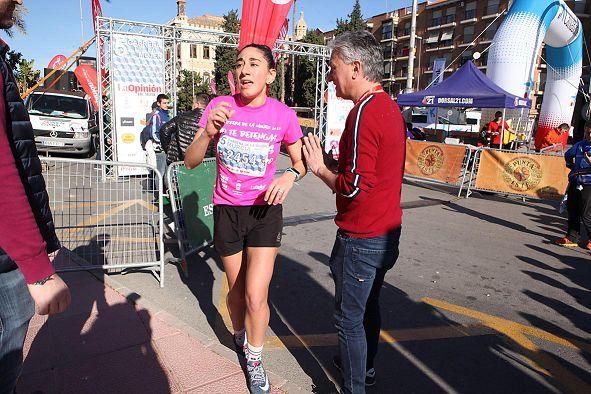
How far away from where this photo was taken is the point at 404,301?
4.03m

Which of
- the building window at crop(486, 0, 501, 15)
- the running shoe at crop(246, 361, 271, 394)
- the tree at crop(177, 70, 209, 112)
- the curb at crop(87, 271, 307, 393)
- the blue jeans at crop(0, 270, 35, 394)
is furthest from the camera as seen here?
the building window at crop(486, 0, 501, 15)

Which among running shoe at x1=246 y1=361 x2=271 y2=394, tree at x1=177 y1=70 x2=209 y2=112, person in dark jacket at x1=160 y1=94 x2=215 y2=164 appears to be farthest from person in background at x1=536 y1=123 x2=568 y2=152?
tree at x1=177 y1=70 x2=209 y2=112

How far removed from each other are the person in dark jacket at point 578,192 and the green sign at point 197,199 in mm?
5152

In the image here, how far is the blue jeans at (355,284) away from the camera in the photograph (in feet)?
7.07

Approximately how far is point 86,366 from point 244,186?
1.62 m

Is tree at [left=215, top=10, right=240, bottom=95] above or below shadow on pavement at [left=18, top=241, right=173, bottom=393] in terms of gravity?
above

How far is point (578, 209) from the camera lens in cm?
598

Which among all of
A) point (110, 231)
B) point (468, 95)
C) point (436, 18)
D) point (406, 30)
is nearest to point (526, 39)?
point (468, 95)

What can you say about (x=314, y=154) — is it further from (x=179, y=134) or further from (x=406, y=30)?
(x=406, y=30)

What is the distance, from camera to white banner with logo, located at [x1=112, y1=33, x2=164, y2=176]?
9703 millimetres

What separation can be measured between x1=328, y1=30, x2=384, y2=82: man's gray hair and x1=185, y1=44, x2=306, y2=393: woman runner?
59cm

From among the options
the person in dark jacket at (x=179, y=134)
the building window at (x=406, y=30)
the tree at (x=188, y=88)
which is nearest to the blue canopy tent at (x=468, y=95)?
the person in dark jacket at (x=179, y=134)

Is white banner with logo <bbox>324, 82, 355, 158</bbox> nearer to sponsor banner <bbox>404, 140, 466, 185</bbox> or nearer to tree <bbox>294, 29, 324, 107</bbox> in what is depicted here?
sponsor banner <bbox>404, 140, 466, 185</bbox>

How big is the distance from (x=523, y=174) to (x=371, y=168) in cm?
797
